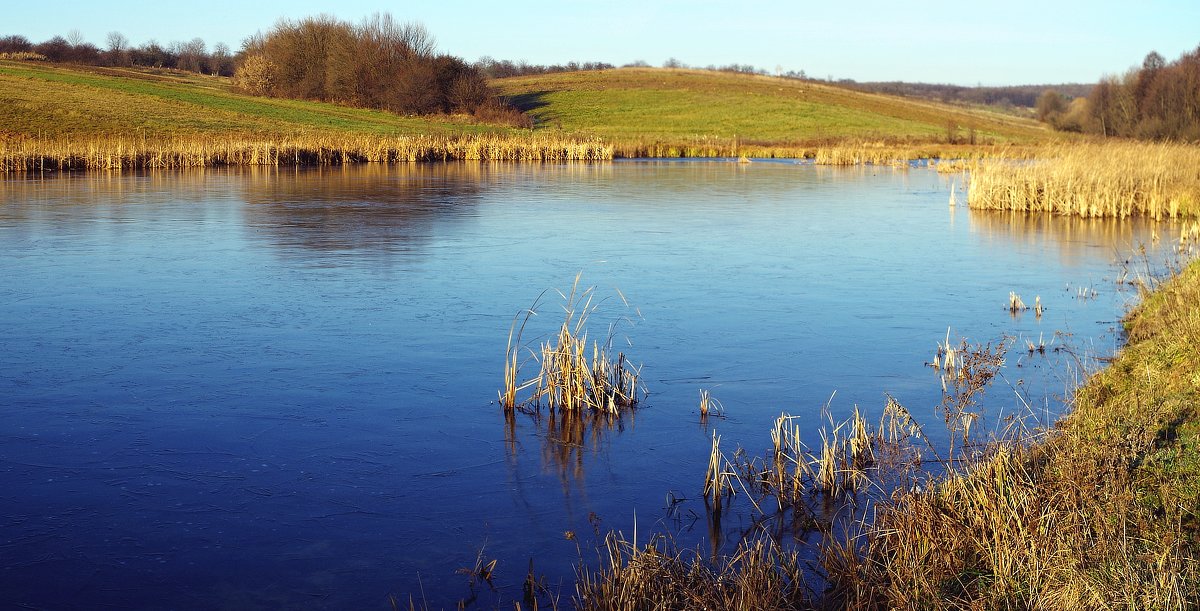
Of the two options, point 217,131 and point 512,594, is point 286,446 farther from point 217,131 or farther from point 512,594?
point 217,131

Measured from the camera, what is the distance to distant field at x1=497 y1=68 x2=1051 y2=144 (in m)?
52.1

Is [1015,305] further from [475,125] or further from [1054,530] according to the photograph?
[475,125]

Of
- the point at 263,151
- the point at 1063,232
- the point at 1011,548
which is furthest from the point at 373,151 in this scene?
the point at 1011,548

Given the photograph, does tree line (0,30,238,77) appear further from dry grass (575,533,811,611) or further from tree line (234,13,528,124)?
dry grass (575,533,811,611)

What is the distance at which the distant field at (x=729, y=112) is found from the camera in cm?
5206

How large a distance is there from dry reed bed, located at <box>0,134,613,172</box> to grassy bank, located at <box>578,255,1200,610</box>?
83.5ft

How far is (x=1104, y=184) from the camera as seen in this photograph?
19188 millimetres

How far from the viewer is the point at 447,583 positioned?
15.0ft

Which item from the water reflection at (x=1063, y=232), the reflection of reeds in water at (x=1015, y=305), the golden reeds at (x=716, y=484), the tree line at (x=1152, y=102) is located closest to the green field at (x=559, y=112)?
the tree line at (x=1152, y=102)

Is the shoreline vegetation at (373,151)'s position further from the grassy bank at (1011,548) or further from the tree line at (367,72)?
the grassy bank at (1011,548)

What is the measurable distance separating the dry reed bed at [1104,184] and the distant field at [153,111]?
25.0m

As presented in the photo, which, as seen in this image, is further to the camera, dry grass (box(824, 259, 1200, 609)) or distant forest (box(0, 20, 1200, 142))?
distant forest (box(0, 20, 1200, 142))

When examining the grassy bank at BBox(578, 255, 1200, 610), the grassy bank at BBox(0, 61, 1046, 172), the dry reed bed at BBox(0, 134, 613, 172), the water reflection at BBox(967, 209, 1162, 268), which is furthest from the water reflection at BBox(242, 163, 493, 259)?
the grassy bank at BBox(578, 255, 1200, 610)

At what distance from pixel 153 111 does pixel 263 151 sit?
14.5 metres
